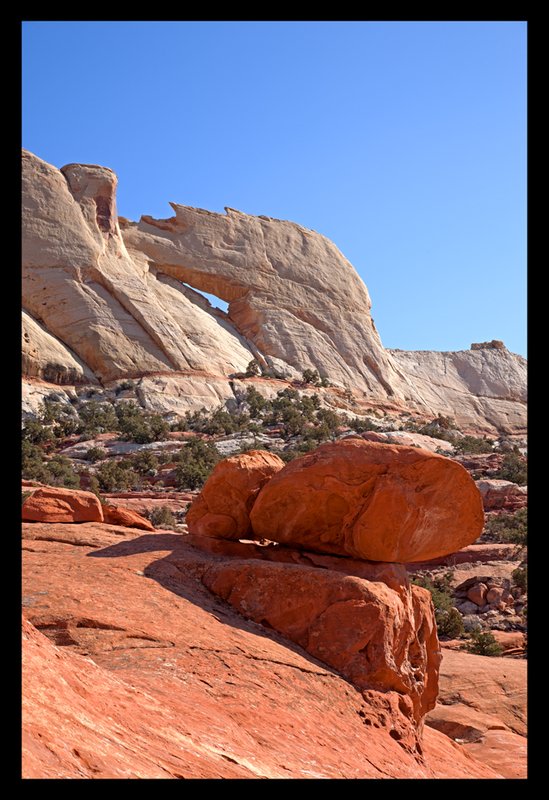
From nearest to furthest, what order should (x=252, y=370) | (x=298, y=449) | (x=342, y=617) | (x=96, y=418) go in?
(x=342, y=617) → (x=298, y=449) → (x=96, y=418) → (x=252, y=370)

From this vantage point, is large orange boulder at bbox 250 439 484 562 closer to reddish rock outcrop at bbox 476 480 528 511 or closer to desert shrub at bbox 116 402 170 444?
reddish rock outcrop at bbox 476 480 528 511

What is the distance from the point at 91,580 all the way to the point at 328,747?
8.95 ft

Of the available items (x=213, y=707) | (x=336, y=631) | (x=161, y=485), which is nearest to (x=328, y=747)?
(x=213, y=707)

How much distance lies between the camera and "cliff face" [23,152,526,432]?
38594mm

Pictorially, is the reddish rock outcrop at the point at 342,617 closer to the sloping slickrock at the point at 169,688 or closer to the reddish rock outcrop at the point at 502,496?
the sloping slickrock at the point at 169,688

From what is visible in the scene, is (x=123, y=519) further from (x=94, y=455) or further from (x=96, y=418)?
(x=96, y=418)

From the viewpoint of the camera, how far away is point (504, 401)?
56.2m

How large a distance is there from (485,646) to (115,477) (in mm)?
12627

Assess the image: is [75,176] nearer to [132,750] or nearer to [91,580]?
[91,580]

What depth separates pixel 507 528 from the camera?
2231cm

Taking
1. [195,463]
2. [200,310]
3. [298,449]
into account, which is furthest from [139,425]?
[200,310]

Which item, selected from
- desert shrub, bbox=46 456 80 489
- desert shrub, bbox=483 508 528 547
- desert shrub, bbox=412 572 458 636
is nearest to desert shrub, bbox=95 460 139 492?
desert shrub, bbox=46 456 80 489

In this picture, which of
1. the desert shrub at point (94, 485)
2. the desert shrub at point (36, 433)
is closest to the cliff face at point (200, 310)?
the desert shrub at point (36, 433)

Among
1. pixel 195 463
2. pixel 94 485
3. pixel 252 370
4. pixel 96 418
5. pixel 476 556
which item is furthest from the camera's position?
pixel 252 370
